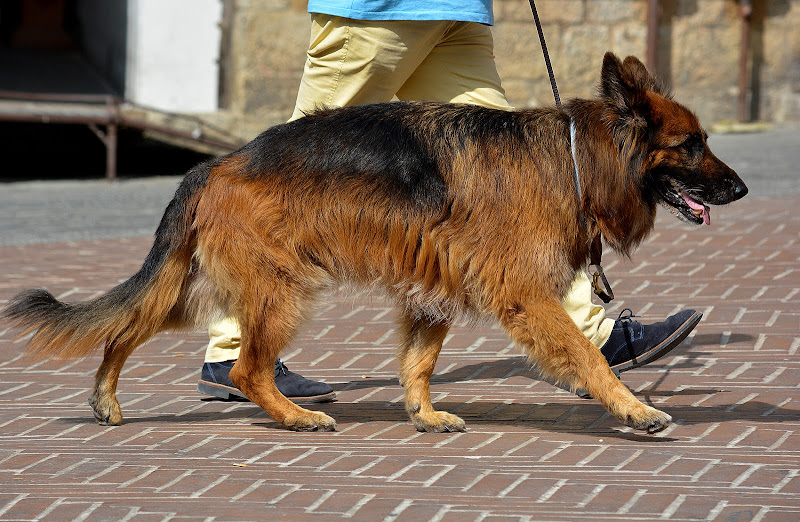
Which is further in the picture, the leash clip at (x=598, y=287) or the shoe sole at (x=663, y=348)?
the shoe sole at (x=663, y=348)

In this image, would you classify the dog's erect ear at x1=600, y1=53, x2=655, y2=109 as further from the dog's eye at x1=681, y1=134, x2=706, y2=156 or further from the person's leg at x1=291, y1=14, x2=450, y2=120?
the person's leg at x1=291, y1=14, x2=450, y2=120

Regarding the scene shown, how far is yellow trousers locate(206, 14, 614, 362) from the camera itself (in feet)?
16.7

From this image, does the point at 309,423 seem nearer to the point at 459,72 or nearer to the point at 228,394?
the point at 228,394

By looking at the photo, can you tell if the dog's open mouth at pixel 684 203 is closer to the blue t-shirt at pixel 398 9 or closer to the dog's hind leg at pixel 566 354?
the dog's hind leg at pixel 566 354

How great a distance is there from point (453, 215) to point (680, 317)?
145 cm

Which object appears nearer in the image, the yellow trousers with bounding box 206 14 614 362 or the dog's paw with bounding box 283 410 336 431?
the dog's paw with bounding box 283 410 336 431

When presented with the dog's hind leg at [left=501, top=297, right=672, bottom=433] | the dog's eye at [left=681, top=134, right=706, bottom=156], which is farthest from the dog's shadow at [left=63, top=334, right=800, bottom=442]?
the dog's eye at [left=681, top=134, right=706, bottom=156]

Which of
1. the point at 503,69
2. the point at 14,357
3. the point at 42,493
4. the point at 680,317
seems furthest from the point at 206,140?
the point at 42,493

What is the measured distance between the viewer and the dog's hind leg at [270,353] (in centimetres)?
452

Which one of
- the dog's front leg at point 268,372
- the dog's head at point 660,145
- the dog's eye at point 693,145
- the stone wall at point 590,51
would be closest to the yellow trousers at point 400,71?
the dog's front leg at point 268,372

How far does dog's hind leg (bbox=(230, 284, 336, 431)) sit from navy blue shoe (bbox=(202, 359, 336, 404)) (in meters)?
0.38

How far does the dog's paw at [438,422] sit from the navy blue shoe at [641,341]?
2.89 ft

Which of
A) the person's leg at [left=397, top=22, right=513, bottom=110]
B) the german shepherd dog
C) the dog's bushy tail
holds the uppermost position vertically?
the person's leg at [left=397, top=22, right=513, bottom=110]

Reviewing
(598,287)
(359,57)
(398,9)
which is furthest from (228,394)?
(398,9)
